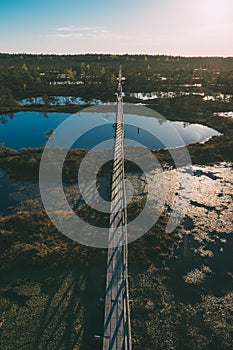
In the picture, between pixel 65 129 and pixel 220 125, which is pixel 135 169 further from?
pixel 220 125

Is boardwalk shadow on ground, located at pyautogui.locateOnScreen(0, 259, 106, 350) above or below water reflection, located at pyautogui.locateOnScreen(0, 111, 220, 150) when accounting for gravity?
below

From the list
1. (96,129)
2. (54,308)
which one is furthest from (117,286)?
(96,129)

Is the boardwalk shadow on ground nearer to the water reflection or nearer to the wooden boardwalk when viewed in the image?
the wooden boardwalk

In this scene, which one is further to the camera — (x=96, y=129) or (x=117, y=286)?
(x=96, y=129)

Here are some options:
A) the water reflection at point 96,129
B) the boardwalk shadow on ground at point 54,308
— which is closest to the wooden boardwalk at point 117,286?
the boardwalk shadow on ground at point 54,308

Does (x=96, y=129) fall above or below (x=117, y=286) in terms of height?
above

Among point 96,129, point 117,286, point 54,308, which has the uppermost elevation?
point 96,129

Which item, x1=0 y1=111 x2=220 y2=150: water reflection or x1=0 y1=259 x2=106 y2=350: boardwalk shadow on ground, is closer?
x1=0 y1=259 x2=106 y2=350: boardwalk shadow on ground

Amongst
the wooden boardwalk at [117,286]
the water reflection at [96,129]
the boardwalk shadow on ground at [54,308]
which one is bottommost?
the boardwalk shadow on ground at [54,308]

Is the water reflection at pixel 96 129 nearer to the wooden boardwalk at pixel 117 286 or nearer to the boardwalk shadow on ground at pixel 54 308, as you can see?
the wooden boardwalk at pixel 117 286

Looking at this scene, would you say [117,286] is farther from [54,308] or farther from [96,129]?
[96,129]

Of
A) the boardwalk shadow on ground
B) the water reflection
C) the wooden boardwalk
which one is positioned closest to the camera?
the wooden boardwalk

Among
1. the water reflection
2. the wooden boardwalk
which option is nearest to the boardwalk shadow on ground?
the wooden boardwalk

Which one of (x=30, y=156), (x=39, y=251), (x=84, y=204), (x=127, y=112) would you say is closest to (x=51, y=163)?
(x=30, y=156)
